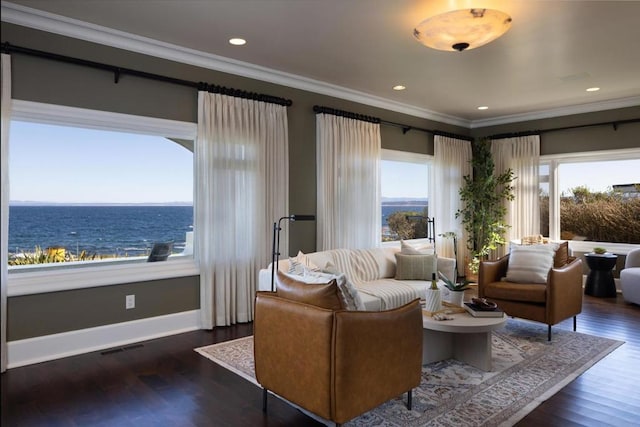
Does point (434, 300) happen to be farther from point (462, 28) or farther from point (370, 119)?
point (370, 119)

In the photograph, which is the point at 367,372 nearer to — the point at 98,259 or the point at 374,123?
the point at 98,259

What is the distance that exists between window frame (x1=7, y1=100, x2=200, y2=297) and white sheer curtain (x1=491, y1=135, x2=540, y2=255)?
5.50m

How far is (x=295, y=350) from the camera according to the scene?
2.56 meters

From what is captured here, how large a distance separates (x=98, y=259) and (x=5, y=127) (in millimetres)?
1420

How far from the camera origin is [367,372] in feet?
8.05

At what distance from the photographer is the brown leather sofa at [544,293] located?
4262 mm

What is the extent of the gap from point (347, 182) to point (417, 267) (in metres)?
1.61

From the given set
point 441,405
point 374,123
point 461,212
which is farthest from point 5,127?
point 461,212

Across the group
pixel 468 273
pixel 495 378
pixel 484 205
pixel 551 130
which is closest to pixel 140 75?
pixel 495 378

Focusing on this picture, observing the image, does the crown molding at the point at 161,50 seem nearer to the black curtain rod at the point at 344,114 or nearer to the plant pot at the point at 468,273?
the black curtain rod at the point at 344,114

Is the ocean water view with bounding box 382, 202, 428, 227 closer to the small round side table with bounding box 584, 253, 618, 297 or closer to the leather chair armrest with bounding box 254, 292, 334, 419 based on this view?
the small round side table with bounding box 584, 253, 618, 297

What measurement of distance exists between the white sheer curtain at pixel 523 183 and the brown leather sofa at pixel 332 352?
→ 18.3ft

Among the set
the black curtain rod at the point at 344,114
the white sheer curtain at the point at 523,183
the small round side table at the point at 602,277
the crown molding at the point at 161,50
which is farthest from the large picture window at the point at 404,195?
the small round side table at the point at 602,277

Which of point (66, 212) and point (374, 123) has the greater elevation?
point (374, 123)
